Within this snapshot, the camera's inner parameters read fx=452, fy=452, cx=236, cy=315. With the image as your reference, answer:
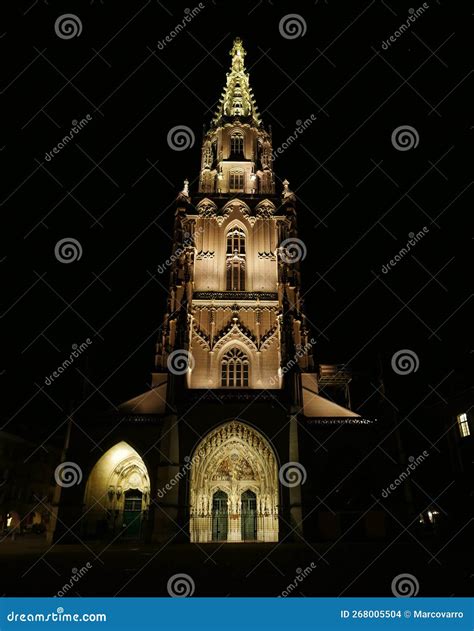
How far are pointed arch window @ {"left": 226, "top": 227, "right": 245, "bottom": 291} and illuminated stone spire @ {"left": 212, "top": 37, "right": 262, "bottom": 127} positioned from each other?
40.7 ft

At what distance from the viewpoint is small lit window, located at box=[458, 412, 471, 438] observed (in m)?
27.1

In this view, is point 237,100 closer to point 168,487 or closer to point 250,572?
point 168,487

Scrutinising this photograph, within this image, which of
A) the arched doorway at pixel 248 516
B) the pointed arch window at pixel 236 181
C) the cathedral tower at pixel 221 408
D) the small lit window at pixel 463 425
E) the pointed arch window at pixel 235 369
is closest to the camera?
the cathedral tower at pixel 221 408

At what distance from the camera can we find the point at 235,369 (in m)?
28.6

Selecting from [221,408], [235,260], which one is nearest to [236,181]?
[235,260]

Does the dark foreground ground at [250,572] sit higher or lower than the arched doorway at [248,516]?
lower

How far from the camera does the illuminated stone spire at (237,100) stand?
3944 cm

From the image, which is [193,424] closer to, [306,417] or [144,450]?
[144,450]

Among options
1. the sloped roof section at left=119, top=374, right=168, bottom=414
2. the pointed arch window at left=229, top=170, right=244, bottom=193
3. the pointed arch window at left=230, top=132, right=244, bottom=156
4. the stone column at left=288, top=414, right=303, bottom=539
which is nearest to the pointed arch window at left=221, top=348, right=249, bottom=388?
the sloped roof section at left=119, top=374, right=168, bottom=414

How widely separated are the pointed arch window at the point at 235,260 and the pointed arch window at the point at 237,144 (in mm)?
8908

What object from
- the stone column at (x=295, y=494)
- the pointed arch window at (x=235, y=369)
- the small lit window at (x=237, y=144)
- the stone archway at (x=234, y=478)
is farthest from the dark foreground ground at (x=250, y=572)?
the small lit window at (x=237, y=144)

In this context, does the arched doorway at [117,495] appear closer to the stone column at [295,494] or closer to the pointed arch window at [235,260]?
the stone column at [295,494]

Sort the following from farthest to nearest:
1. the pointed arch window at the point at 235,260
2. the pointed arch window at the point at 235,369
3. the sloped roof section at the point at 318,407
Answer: the pointed arch window at the point at 235,260, the pointed arch window at the point at 235,369, the sloped roof section at the point at 318,407

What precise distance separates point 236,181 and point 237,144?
4.13 meters
